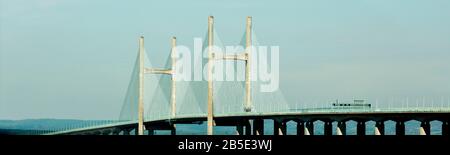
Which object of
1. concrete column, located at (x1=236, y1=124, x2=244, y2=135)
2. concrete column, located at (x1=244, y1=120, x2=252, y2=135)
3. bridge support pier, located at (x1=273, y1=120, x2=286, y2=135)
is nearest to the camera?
concrete column, located at (x1=244, y1=120, x2=252, y2=135)

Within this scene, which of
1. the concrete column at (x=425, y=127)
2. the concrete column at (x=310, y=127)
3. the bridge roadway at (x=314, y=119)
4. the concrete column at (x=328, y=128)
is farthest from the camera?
the concrete column at (x=310, y=127)

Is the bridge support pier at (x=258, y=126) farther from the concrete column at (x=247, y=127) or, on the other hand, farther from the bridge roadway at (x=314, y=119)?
the concrete column at (x=247, y=127)

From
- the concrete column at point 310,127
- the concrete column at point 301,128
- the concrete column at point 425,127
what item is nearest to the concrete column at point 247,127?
the concrete column at point 301,128

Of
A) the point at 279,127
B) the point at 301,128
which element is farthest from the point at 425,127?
the point at 279,127

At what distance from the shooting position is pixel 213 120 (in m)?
108

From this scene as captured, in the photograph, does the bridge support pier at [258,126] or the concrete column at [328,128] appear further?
the bridge support pier at [258,126]

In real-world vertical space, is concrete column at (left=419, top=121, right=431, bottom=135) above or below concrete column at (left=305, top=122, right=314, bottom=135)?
above

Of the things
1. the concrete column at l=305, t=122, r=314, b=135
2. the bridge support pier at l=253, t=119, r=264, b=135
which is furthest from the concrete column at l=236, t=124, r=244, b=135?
the concrete column at l=305, t=122, r=314, b=135

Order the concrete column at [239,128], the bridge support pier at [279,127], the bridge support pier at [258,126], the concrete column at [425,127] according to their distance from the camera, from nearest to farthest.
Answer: the concrete column at [425,127] → the bridge support pier at [279,127] → the concrete column at [239,128] → the bridge support pier at [258,126]

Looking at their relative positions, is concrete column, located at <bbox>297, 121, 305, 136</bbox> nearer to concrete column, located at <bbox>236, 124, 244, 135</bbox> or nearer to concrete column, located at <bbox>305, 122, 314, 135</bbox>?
concrete column, located at <bbox>305, 122, 314, 135</bbox>

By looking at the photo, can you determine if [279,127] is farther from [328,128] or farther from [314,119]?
[314,119]

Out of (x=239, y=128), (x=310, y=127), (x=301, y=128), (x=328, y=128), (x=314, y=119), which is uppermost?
(x=314, y=119)
